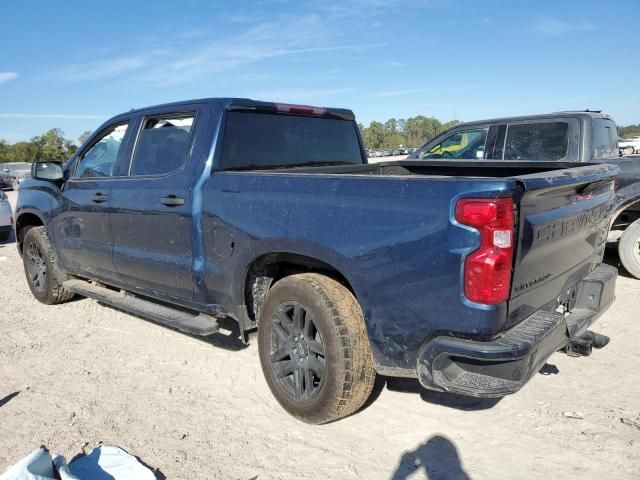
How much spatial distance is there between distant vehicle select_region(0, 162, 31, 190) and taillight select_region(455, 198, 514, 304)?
2874 cm

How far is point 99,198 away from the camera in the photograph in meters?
4.35

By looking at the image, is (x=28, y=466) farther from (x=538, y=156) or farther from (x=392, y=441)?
(x=538, y=156)

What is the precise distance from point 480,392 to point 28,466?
2.07 metres

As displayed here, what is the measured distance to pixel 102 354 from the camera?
13.9ft

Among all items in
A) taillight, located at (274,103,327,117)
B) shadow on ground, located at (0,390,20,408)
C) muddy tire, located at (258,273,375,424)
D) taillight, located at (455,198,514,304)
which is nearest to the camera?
taillight, located at (455,198,514,304)

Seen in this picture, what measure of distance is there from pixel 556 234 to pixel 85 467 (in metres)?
2.72

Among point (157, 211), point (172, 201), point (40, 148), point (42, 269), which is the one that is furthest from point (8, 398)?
point (40, 148)

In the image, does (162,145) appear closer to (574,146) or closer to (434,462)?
(434,462)

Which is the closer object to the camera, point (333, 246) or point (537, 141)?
point (333, 246)

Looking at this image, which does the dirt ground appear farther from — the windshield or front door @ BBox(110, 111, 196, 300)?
the windshield

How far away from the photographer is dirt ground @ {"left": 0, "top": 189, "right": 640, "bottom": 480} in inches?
105

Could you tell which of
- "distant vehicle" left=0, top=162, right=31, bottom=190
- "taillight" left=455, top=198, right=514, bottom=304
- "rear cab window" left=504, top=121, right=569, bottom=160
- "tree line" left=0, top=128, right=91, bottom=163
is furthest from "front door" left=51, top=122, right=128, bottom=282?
"tree line" left=0, top=128, right=91, bottom=163

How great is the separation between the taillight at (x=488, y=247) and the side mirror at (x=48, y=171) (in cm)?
403

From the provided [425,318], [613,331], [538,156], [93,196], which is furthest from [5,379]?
[538,156]
